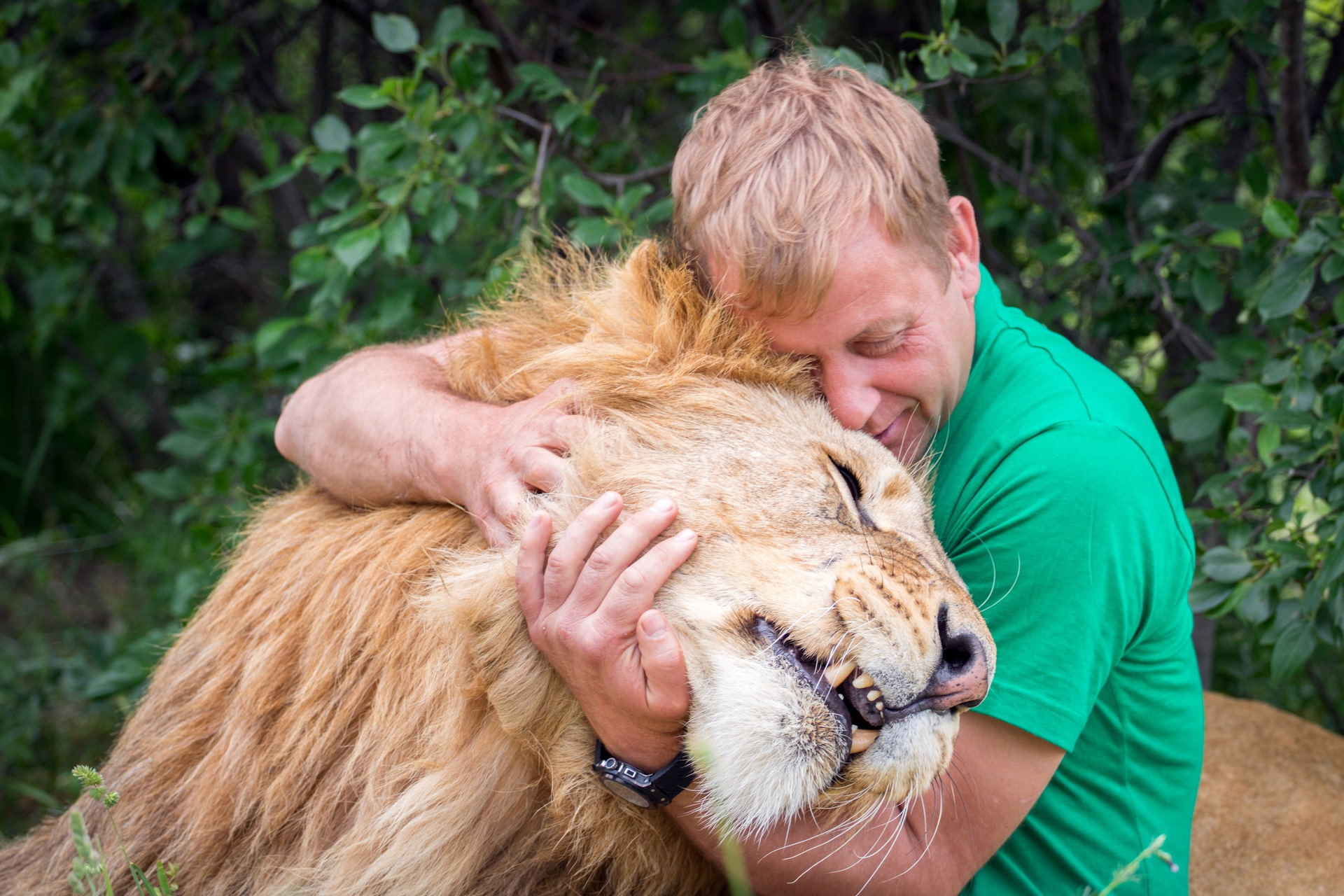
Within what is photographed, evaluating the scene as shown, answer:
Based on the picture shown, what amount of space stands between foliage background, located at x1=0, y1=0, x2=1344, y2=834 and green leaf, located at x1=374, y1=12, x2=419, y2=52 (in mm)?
10

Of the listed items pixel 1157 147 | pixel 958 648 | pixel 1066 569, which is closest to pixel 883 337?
pixel 1066 569

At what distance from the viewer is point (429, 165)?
2729 millimetres

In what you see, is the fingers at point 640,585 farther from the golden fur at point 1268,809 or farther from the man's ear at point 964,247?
the golden fur at point 1268,809

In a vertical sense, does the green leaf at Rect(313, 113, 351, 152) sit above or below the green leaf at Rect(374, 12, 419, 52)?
below

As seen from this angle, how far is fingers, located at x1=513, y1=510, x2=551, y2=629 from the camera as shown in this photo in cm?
158

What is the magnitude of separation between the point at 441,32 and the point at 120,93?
1.30m

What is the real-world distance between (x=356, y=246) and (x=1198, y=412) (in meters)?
2.03

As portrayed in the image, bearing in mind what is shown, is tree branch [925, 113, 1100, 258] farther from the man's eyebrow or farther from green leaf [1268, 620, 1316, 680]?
the man's eyebrow

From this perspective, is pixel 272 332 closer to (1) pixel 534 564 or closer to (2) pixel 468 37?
(2) pixel 468 37

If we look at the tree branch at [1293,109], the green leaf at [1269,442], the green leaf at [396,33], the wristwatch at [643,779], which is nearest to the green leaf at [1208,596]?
the green leaf at [1269,442]

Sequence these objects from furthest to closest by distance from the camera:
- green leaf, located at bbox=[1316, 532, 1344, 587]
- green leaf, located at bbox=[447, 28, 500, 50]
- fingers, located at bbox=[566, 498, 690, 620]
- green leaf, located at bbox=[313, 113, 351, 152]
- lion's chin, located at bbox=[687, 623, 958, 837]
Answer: green leaf, located at bbox=[313, 113, 351, 152] → green leaf, located at bbox=[447, 28, 500, 50] → green leaf, located at bbox=[1316, 532, 1344, 587] → fingers, located at bbox=[566, 498, 690, 620] → lion's chin, located at bbox=[687, 623, 958, 837]

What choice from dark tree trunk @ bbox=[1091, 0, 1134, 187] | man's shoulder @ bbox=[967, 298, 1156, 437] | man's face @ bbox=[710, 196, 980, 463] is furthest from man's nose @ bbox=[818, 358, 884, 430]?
dark tree trunk @ bbox=[1091, 0, 1134, 187]

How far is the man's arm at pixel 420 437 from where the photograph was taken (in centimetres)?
172

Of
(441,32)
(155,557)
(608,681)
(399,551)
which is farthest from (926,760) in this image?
(155,557)
